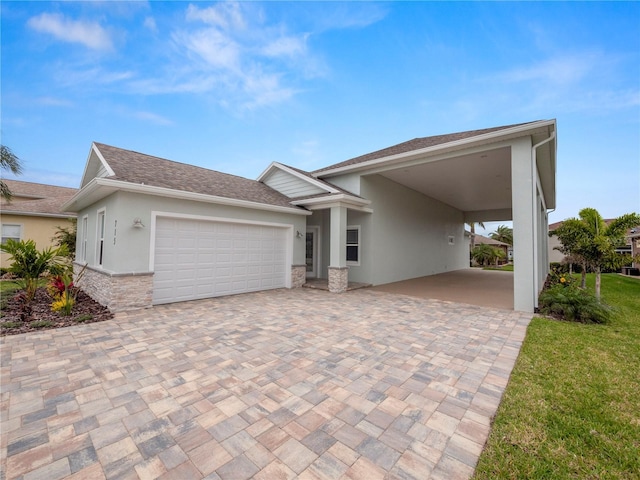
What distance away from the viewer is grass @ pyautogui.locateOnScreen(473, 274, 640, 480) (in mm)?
2088

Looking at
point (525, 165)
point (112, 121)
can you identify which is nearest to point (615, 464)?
point (525, 165)

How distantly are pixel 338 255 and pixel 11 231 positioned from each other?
1595 cm

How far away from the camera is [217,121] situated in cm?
1673

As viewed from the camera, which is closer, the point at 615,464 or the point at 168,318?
the point at 615,464

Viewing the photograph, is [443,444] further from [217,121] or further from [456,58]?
[217,121]

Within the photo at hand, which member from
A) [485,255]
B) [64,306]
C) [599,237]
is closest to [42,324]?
[64,306]

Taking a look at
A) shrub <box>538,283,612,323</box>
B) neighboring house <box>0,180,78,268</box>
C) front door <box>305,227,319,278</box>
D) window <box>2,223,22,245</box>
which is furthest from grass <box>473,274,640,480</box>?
window <box>2,223,22,245</box>

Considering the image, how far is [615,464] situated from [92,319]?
8120 mm

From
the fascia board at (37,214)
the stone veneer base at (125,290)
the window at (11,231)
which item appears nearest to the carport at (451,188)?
the stone veneer base at (125,290)

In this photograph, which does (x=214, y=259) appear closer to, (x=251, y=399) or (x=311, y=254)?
(x=311, y=254)

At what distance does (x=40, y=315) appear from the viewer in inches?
237

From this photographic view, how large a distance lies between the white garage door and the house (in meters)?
0.03

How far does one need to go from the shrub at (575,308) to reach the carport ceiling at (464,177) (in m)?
4.23

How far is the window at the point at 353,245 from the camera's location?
37.4 ft
